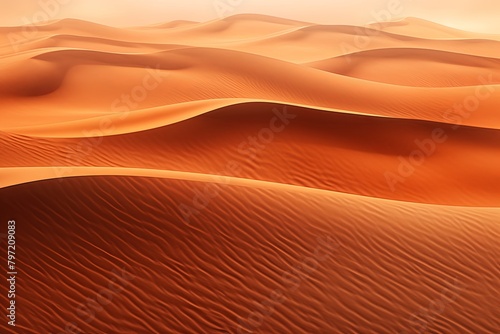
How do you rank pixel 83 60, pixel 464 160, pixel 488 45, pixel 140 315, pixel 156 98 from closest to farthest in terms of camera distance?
pixel 140 315 → pixel 464 160 → pixel 156 98 → pixel 83 60 → pixel 488 45

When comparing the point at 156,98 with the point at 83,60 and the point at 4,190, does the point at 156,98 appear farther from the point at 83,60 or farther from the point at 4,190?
the point at 4,190

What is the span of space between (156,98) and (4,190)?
1073 cm

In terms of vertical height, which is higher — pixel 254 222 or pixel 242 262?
pixel 254 222

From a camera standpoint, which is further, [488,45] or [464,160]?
[488,45]

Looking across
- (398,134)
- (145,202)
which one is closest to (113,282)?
(145,202)

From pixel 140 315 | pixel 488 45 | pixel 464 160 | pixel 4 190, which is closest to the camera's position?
pixel 140 315

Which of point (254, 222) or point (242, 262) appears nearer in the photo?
point (242, 262)

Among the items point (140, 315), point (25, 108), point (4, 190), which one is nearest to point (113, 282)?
point (140, 315)

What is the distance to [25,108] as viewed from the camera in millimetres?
13445

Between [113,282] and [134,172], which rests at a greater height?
[134,172]

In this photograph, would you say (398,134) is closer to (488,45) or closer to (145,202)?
(145,202)

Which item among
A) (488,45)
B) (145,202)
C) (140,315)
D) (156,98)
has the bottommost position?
(140,315)

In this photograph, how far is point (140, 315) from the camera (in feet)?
12.9

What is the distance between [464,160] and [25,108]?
1131 cm
